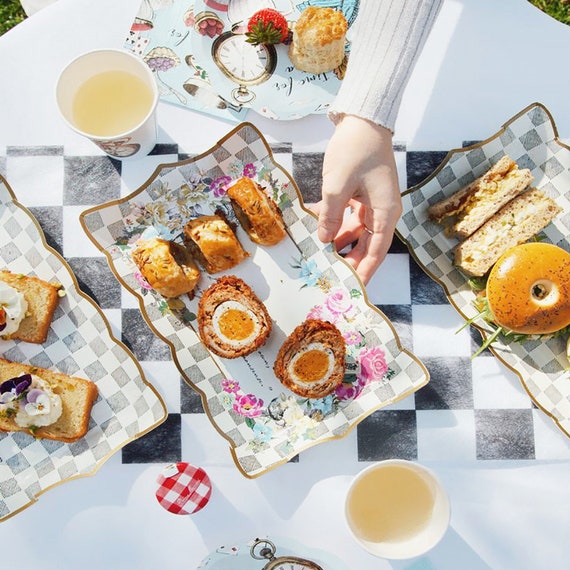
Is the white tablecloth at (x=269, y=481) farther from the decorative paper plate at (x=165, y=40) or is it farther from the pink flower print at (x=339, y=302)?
the pink flower print at (x=339, y=302)

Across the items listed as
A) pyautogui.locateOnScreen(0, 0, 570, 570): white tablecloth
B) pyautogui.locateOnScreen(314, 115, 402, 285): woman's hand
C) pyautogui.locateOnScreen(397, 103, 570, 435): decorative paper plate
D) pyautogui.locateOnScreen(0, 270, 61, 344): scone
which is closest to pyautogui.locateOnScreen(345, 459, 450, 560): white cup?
pyautogui.locateOnScreen(0, 0, 570, 570): white tablecloth

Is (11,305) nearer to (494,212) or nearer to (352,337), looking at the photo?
(352,337)

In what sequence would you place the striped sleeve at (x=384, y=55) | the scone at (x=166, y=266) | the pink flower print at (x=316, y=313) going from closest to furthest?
1. the striped sleeve at (x=384, y=55)
2. the scone at (x=166, y=266)
3. the pink flower print at (x=316, y=313)

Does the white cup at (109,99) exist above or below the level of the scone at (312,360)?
above

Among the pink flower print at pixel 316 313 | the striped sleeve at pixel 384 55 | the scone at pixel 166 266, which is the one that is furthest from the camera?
the pink flower print at pixel 316 313

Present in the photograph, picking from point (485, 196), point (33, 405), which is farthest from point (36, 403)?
point (485, 196)

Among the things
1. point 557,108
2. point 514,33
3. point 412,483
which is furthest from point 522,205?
point 412,483

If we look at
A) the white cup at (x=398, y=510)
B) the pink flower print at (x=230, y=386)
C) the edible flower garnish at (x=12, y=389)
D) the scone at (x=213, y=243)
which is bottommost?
the white cup at (x=398, y=510)

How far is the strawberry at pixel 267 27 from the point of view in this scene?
1.66 metres

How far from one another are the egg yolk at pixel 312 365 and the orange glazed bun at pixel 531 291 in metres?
0.42

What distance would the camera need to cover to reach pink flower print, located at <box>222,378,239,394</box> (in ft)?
5.57

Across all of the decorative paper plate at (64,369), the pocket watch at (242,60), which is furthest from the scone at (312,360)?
the pocket watch at (242,60)

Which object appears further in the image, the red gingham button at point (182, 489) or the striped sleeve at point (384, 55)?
the red gingham button at point (182, 489)

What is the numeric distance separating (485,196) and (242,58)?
A: 27.3 inches
